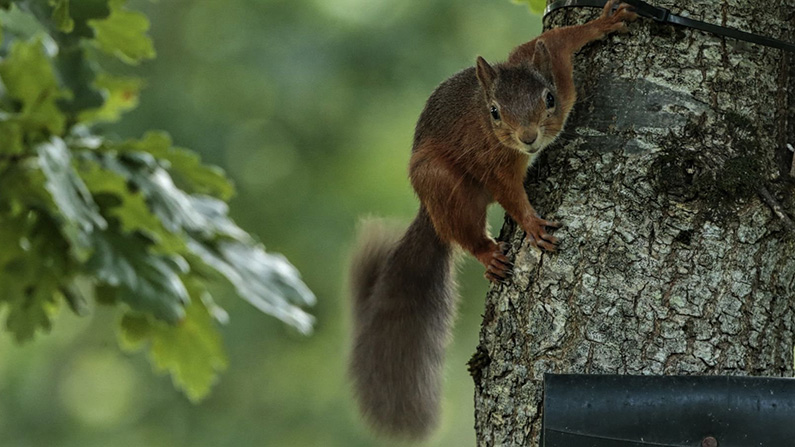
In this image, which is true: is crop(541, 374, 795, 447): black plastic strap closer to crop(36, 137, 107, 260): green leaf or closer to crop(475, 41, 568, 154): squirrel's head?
crop(475, 41, 568, 154): squirrel's head

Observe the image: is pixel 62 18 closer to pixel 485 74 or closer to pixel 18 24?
pixel 485 74

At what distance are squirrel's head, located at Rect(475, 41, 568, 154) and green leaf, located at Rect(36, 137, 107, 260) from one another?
82cm

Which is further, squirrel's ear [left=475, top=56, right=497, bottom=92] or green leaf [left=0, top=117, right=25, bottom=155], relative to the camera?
squirrel's ear [left=475, top=56, right=497, bottom=92]

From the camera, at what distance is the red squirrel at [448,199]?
186 cm

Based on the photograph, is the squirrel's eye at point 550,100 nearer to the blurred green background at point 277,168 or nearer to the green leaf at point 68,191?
the green leaf at point 68,191

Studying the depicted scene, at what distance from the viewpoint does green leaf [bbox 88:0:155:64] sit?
6.79 feet

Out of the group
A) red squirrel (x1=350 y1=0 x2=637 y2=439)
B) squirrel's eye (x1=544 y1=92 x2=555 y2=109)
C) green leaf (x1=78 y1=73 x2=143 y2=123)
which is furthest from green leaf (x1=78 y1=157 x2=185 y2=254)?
squirrel's eye (x1=544 y1=92 x2=555 y2=109)

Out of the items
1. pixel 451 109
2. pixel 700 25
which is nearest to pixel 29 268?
pixel 451 109

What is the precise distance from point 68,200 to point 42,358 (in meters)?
4.27

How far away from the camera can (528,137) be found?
1860 mm

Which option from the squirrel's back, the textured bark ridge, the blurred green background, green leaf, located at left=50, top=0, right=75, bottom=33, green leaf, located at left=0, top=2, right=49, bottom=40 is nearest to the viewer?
the textured bark ridge

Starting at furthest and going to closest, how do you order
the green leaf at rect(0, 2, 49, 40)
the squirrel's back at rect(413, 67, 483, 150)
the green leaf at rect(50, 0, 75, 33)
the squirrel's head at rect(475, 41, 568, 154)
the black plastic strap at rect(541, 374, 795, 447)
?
the green leaf at rect(0, 2, 49, 40), the squirrel's back at rect(413, 67, 483, 150), the squirrel's head at rect(475, 41, 568, 154), the green leaf at rect(50, 0, 75, 33), the black plastic strap at rect(541, 374, 795, 447)

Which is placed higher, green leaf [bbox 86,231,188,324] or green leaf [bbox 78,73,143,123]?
green leaf [bbox 78,73,143,123]

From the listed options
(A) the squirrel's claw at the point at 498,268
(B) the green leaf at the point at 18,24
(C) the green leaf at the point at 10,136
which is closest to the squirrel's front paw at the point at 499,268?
(A) the squirrel's claw at the point at 498,268
